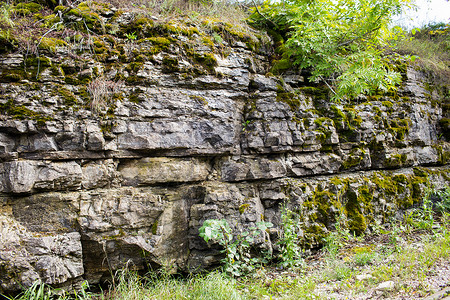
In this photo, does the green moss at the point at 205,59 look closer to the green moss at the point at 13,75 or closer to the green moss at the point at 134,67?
the green moss at the point at 134,67

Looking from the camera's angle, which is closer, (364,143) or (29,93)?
(29,93)

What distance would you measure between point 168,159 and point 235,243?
1.80 m

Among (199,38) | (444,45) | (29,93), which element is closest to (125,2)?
(199,38)

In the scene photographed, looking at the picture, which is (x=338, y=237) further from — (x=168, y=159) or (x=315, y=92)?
(x=168, y=159)

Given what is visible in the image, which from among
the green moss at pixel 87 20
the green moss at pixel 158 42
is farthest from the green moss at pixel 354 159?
the green moss at pixel 87 20

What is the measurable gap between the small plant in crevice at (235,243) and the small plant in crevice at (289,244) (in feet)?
1.41

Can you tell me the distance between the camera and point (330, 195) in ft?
17.6

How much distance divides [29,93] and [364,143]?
6.45m

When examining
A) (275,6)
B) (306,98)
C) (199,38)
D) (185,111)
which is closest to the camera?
(185,111)

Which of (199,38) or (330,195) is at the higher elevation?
(199,38)

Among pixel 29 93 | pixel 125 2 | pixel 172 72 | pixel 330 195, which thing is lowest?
pixel 330 195

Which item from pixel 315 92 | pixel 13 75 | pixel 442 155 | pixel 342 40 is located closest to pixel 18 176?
pixel 13 75

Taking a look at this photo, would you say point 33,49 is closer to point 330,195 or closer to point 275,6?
point 275,6

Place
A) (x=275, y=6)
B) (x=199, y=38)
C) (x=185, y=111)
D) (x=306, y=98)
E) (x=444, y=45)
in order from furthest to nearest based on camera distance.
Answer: (x=444, y=45)
(x=275, y=6)
(x=306, y=98)
(x=199, y=38)
(x=185, y=111)
